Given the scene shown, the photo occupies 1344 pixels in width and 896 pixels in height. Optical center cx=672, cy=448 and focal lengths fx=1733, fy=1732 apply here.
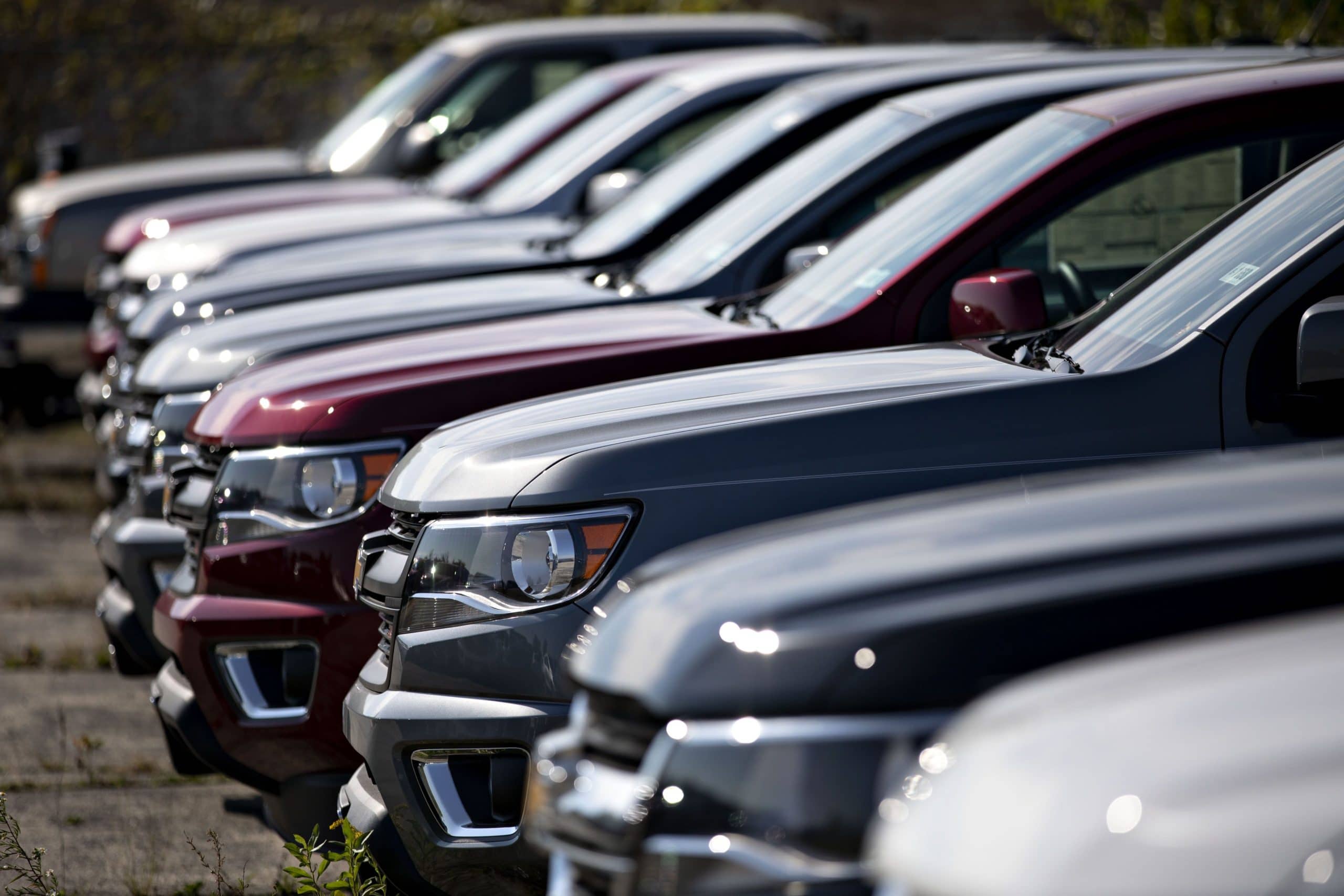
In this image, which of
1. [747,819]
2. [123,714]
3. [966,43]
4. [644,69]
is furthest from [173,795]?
[966,43]

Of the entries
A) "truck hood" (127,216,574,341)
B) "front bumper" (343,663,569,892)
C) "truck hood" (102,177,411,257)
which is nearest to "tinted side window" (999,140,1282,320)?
"front bumper" (343,663,569,892)

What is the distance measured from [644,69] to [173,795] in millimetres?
5445

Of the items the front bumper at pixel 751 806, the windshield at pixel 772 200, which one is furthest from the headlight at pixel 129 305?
the front bumper at pixel 751 806

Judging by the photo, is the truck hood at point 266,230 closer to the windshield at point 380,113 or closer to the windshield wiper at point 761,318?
the windshield at point 380,113

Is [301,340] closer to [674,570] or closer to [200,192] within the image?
[674,570]

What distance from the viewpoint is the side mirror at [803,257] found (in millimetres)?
5012

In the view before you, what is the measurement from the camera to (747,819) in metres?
1.99

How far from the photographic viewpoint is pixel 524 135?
9406 mm

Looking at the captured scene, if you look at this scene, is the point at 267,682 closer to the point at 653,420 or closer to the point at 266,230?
the point at 653,420

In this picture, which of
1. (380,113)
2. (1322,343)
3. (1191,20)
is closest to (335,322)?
(1322,343)

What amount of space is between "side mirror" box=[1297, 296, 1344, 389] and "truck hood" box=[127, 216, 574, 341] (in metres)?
3.64

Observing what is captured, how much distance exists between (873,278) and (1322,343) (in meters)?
1.64

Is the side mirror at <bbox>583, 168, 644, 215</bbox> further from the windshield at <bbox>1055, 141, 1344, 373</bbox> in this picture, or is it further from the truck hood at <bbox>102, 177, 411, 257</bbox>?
the windshield at <bbox>1055, 141, 1344, 373</bbox>

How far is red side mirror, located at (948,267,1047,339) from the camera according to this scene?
13.1ft
